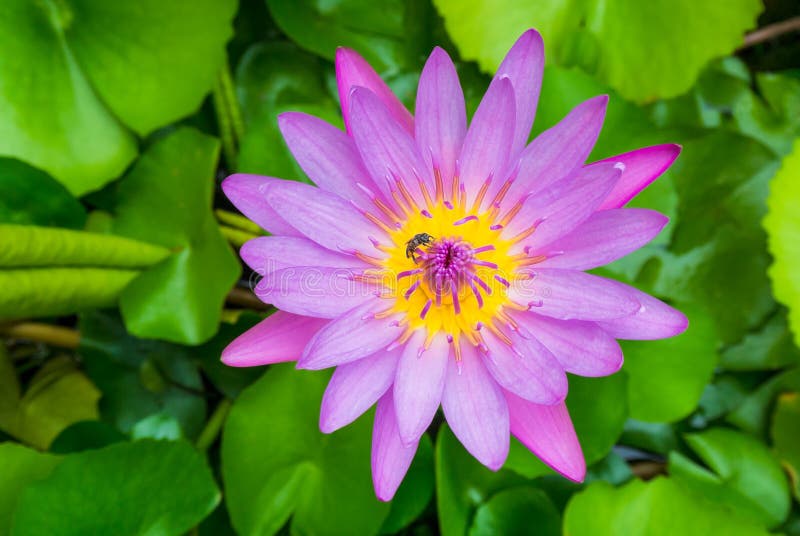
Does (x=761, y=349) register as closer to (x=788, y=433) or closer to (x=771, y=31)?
(x=788, y=433)

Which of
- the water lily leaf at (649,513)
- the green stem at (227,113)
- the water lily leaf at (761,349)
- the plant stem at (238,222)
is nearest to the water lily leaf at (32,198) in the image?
the plant stem at (238,222)

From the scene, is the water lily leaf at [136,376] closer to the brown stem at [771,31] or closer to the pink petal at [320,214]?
the pink petal at [320,214]

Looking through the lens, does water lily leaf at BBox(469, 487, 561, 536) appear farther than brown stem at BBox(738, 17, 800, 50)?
No

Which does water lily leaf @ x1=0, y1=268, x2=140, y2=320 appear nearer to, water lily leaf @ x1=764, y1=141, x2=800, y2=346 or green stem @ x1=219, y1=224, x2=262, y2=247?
green stem @ x1=219, y1=224, x2=262, y2=247

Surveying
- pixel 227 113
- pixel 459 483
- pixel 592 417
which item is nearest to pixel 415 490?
pixel 459 483

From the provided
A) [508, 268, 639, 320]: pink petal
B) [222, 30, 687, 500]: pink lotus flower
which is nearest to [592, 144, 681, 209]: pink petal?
[222, 30, 687, 500]: pink lotus flower

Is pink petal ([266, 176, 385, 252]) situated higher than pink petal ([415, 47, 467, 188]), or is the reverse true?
pink petal ([415, 47, 467, 188])
